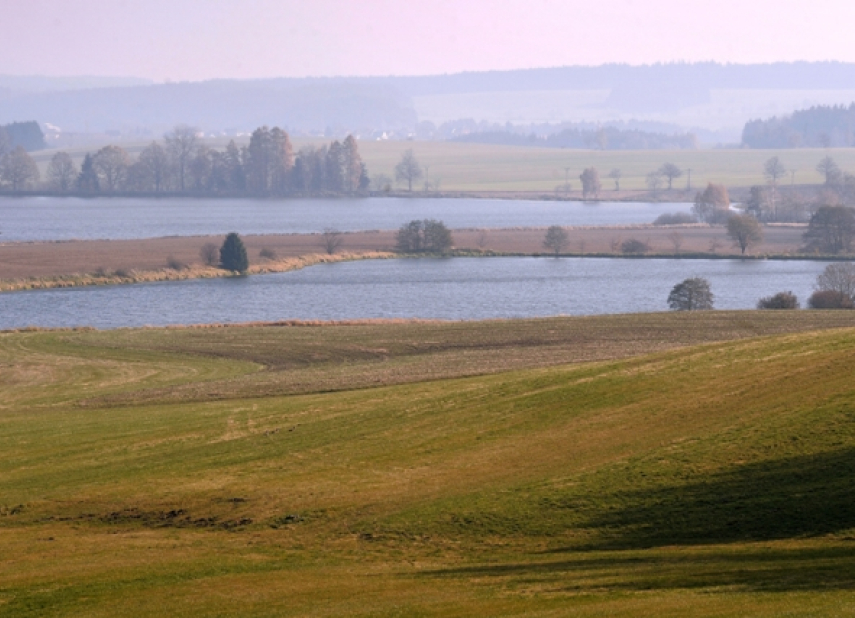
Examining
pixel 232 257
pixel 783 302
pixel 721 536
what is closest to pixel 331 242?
pixel 232 257

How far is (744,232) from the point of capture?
10938cm

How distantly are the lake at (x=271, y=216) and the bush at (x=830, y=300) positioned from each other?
275 ft

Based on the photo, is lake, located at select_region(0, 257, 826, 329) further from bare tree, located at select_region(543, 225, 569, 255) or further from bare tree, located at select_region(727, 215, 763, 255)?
bare tree, located at select_region(727, 215, 763, 255)

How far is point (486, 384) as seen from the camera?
31047mm

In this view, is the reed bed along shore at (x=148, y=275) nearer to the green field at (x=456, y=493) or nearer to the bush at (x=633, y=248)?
the bush at (x=633, y=248)

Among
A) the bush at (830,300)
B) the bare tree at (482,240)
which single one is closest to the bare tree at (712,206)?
the bare tree at (482,240)

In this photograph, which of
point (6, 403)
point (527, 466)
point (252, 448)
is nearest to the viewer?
point (527, 466)

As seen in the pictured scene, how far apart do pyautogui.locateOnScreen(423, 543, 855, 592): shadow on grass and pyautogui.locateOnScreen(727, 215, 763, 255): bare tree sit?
96297 millimetres

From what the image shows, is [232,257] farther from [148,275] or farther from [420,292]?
[420,292]

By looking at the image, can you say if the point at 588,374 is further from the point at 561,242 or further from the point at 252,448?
the point at 561,242

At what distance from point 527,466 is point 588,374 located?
780 centimetres

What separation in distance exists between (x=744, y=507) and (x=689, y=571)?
3772mm

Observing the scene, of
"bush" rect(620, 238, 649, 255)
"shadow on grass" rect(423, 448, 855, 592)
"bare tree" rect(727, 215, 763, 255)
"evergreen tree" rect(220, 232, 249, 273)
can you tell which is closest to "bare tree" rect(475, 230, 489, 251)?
"bush" rect(620, 238, 649, 255)

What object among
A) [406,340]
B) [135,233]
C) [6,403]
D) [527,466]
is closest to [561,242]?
[135,233]
